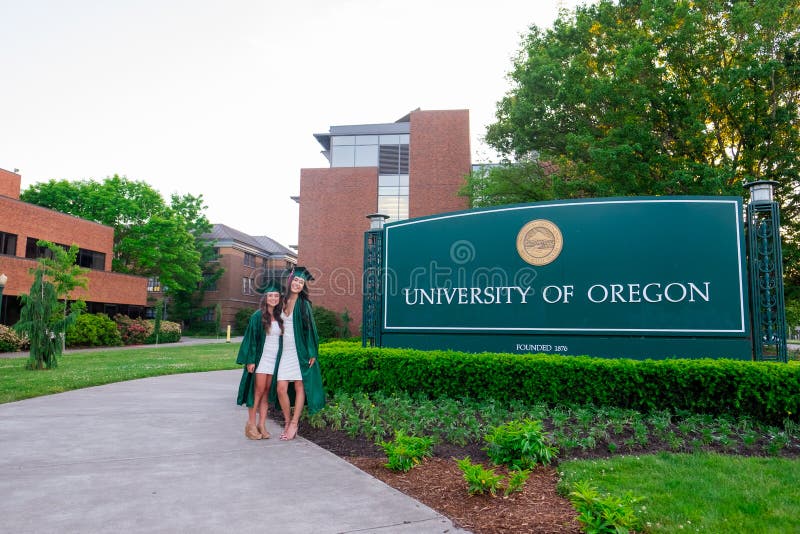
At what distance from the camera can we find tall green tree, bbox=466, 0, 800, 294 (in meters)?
15.8

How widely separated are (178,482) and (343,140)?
36597 mm

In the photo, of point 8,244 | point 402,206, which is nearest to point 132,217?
point 8,244

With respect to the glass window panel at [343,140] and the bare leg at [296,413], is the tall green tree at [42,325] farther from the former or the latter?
the glass window panel at [343,140]

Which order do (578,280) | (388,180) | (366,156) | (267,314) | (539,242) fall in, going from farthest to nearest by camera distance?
(366,156) < (388,180) < (539,242) < (578,280) < (267,314)

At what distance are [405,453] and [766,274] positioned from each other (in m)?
Answer: 6.40

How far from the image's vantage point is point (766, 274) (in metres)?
8.05

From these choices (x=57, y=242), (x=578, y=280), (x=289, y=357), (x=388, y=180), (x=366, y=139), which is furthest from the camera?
(x=366, y=139)

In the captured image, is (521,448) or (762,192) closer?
(521,448)

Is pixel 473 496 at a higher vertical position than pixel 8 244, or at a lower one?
lower

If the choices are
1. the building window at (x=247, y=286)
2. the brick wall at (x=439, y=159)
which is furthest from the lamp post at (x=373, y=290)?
the building window at (x=247, y=286)

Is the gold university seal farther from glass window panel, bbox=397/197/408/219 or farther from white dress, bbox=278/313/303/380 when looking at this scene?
glass window panel, bbox=397/197/408/219

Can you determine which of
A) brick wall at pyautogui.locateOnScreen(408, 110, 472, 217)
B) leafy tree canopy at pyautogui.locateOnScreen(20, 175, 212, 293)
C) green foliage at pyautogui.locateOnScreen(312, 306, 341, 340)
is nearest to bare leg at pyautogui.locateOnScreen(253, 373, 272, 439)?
green foliage at pyautogui.locateOnScreen(312, 306, 341, 340)

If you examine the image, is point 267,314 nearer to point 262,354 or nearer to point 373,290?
point 262,354

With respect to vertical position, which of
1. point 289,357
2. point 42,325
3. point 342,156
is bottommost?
point 289,357
